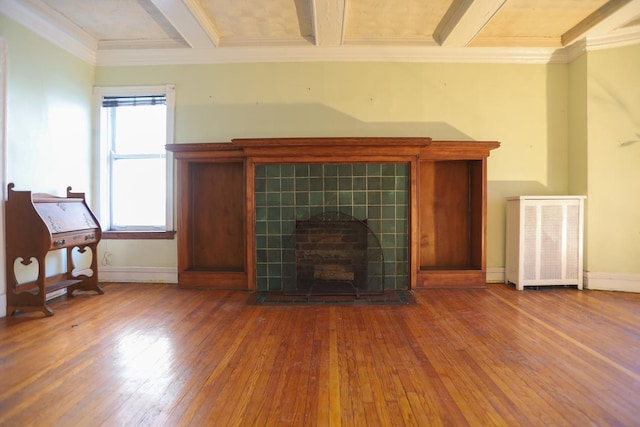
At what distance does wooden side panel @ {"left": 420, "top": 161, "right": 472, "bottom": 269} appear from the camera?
3967 mm

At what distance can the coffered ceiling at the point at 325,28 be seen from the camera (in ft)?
10.4

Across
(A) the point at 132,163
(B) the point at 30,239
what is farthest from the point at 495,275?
(B) the point at 30,239

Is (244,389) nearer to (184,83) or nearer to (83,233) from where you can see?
(83,233)

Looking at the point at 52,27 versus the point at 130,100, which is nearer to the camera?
the point at 52,27

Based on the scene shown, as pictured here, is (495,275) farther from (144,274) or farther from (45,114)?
(45,114)

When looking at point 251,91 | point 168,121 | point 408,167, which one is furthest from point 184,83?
point 408,167

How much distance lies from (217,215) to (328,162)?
149 centimetres

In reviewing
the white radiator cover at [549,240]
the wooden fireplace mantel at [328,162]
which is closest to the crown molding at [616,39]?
the wooden fireplace mantel at [328,162]

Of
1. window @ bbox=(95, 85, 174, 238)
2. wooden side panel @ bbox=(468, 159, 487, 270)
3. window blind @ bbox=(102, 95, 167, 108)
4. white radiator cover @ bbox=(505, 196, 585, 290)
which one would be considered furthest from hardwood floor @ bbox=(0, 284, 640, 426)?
window blind @ bbox=(102, 95, 167, 108)

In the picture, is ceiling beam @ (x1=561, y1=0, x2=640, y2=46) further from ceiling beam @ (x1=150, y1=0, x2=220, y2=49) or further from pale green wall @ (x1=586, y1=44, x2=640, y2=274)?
ceiling beam @ (x1=150, y1=0, x2=220, y2=49)

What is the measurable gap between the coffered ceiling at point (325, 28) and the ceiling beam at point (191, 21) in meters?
0.01

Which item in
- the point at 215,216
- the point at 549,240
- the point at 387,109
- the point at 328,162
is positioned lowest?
the point at 549,240

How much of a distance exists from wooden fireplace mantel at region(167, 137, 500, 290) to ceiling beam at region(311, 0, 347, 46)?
1.16m

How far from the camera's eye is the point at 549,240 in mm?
3592
